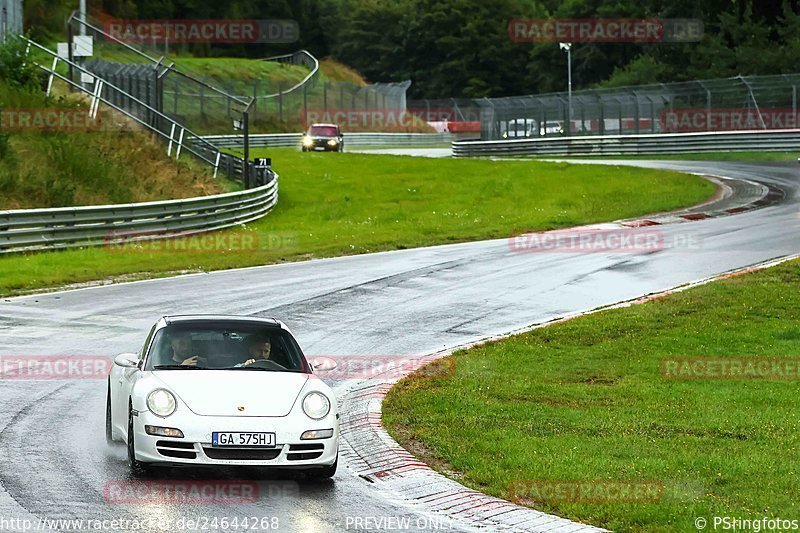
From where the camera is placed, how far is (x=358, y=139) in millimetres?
80875

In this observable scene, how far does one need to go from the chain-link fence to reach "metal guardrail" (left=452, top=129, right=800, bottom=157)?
0.65 metres

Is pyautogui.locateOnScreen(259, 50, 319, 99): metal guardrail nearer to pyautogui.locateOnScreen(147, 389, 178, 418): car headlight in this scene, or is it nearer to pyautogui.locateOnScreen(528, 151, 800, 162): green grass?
pyautogui.locateOnScreen(528, 151, 800, 162): green grass

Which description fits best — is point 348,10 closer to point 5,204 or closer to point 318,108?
point 318,108

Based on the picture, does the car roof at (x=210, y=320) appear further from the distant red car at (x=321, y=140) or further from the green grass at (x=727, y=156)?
the distant red car at (x=321, y=140)

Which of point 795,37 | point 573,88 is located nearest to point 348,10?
point 573,88

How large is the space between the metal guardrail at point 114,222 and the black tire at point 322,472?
18587 millimetres

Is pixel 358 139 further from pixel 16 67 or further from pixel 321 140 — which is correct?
pixel 16 67

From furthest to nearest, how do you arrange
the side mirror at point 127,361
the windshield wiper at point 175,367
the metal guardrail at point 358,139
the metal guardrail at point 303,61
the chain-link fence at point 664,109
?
the metal guardrail at point 303,61, the metal guardrail at point 358,139, the chain-link fence at point 664,109, the side mirror at point 127,361, the windshield wiper at point 175,367

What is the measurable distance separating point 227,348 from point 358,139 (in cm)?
7028

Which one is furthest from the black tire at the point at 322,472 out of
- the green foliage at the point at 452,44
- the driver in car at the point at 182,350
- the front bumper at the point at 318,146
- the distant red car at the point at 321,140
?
the green foliage at the point at 452,44

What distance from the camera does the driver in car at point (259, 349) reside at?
11.1 meters

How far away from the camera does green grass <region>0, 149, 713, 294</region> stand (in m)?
27.0

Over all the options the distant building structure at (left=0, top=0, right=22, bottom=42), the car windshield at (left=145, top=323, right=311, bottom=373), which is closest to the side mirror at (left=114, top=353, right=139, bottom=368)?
the car windshield at (left=145, top=323, right=311, bottom=373)

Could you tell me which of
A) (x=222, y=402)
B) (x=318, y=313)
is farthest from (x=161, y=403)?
(x=318, y=313)
